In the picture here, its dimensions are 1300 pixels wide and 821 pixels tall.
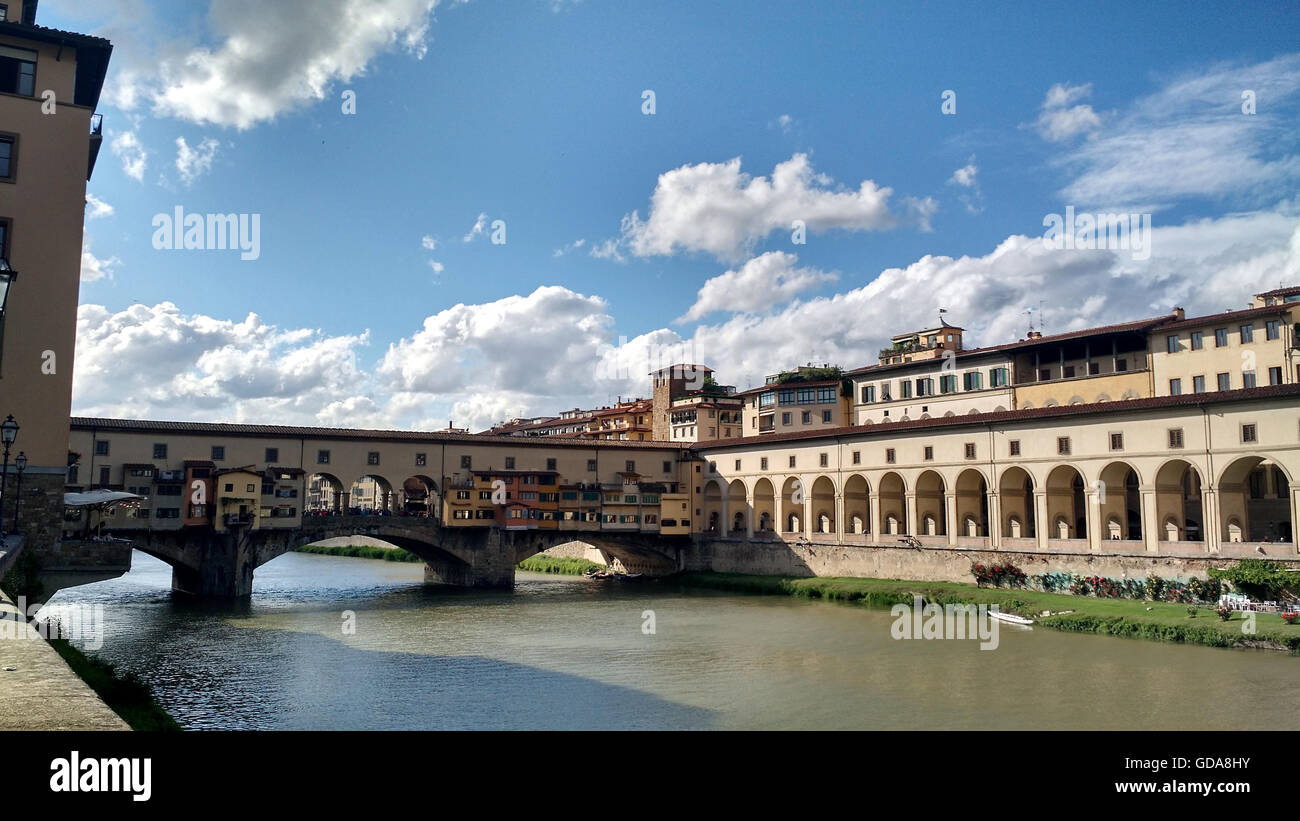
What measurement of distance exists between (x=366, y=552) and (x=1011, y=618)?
63.9 m

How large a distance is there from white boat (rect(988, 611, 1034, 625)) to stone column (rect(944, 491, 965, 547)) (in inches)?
336

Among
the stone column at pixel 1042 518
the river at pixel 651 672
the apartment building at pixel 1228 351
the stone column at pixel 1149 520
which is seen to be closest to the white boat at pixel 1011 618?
the river at pixel 651 672

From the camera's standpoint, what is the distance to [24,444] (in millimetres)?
25375

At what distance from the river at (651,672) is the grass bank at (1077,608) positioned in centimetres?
88

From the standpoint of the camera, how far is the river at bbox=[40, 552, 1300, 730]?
22.3m

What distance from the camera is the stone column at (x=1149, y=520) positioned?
38.3m

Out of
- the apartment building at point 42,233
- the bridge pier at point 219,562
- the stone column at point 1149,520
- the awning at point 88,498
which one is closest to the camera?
the apartment building at point 42,233

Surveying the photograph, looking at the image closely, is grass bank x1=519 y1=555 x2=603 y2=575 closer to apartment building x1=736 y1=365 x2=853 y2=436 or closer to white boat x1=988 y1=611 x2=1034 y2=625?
apartment building x1=736 y1=365 x2=853 y2=436

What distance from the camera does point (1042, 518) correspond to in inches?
1714

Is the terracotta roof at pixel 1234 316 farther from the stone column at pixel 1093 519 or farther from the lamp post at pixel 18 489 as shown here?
the lamp post at pixel 18 489

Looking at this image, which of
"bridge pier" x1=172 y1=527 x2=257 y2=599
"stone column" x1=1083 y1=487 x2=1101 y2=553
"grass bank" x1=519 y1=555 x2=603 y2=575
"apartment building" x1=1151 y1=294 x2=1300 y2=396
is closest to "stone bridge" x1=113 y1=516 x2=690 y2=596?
"bridge pier" x1=172 y1=527 x2=257 y2=599
